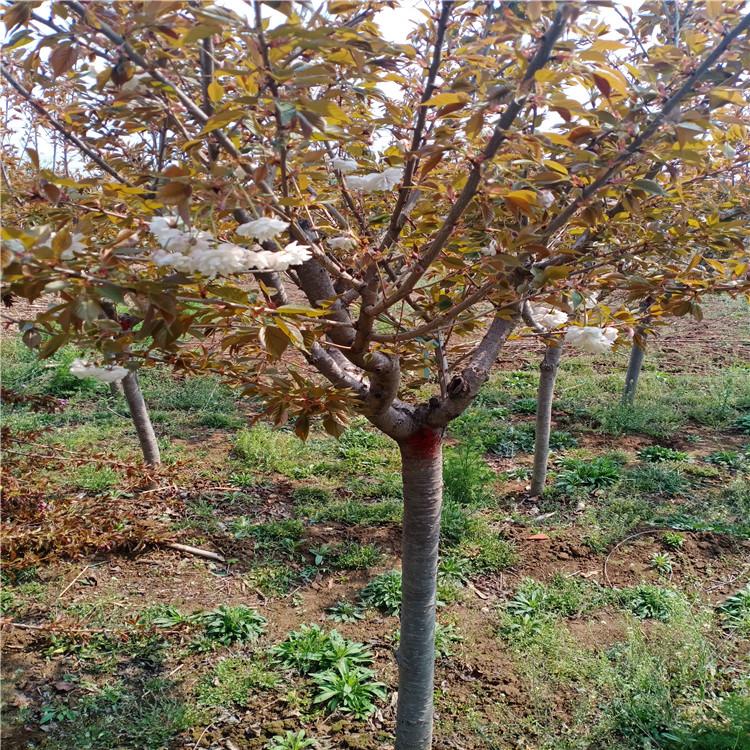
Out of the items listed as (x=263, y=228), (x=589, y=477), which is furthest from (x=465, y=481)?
(x=263, y=228)

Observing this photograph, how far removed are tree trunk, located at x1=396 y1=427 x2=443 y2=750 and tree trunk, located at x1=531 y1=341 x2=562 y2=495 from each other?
194cm

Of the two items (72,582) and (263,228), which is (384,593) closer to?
(72,582)

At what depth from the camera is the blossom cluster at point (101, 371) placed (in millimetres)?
1278

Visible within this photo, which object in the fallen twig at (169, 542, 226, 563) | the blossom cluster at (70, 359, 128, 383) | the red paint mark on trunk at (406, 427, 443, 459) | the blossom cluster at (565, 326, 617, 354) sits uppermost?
the blossom cluster at (565, 326, 617, 354)

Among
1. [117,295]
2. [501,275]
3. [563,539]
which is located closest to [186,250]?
[117,295]

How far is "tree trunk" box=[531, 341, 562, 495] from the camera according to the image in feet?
11.9

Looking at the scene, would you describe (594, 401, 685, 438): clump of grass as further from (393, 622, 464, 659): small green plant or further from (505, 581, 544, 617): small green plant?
(393, 622, 464, 659): small green plant

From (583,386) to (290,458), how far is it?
3121 millimetres

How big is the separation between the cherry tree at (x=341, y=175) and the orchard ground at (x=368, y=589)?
49.1 inches

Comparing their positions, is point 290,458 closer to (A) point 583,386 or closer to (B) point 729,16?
(A) point 583,386

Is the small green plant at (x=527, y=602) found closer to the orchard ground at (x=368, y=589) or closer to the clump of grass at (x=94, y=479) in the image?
the orchard ground at (x=368, y=589)

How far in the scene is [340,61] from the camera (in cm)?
95

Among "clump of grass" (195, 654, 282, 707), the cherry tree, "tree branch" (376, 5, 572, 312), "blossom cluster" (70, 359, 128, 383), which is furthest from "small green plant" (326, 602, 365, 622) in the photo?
"tree branch" (376, 5, 572, 312)

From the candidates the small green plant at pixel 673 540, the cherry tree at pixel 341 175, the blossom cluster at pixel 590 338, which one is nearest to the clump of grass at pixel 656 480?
the small green plant at pixel 673 540
